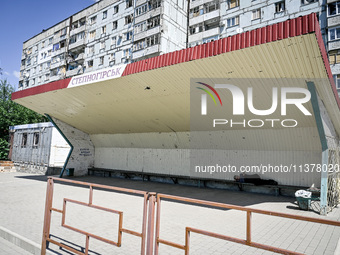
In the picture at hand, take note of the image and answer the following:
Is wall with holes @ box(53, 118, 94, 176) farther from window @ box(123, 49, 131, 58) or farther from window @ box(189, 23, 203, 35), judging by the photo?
window @ box(189, 23, 203, 35)

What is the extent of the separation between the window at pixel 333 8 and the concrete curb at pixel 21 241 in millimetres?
27383

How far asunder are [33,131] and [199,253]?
2136 cm

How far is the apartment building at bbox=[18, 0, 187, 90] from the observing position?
1138 inches

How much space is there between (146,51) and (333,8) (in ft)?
65.2

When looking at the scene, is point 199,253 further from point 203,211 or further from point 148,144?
point 148,144

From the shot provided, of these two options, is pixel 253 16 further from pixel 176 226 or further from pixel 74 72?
pixel 74 72

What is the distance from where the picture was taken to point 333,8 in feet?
69.3

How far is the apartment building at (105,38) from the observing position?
1138 inches

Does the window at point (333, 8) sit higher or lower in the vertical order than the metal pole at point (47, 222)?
higher

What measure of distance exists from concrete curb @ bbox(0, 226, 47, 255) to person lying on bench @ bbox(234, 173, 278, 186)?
1013cm

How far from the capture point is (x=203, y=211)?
782 cm

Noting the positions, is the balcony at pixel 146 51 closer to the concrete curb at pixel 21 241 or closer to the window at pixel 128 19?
the window at pixel 128 19

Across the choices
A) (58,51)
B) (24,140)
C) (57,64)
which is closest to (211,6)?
(24,140)

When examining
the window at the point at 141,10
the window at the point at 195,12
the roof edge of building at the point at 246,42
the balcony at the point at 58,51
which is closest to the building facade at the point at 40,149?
the roof edge of building at the point at 246,42
